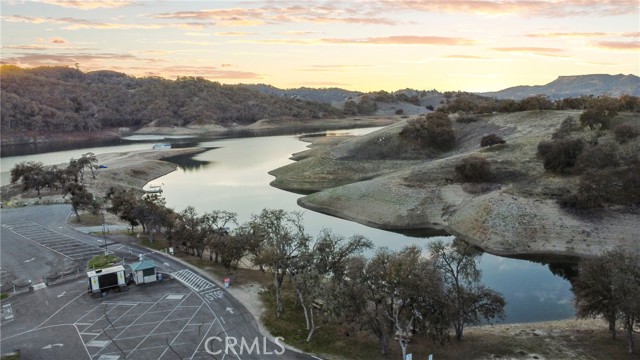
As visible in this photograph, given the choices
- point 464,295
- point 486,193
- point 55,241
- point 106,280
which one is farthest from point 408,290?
point 55,241

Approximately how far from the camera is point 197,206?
3605 inches

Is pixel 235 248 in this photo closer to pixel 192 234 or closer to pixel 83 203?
pixel 192 234

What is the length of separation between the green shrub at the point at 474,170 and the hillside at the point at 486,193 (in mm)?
993

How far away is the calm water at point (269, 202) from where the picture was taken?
4844 centimetres

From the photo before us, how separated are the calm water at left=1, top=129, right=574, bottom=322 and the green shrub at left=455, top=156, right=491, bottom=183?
18706 mm

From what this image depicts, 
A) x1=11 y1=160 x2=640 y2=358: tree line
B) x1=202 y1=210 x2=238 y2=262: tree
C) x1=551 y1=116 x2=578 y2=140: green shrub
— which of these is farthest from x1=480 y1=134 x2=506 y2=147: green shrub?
x1=11 y1=160 x2=640 y2=358: tree line

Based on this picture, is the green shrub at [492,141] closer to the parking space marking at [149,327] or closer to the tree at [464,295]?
the tree at [464,295]

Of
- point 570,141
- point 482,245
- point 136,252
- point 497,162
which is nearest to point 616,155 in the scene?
point 570,141

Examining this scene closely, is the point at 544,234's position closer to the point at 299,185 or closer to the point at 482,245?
the point at 482,245

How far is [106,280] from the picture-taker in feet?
151

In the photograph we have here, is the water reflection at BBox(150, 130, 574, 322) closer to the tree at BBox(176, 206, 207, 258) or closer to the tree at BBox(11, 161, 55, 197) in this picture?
the tree at BBox(176, 206, 207, 258)

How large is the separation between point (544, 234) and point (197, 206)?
61001 mm

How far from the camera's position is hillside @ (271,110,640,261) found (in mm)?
63125

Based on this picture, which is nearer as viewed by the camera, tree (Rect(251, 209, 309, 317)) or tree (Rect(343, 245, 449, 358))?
tree (Rect(343, 245, 449, 358))
